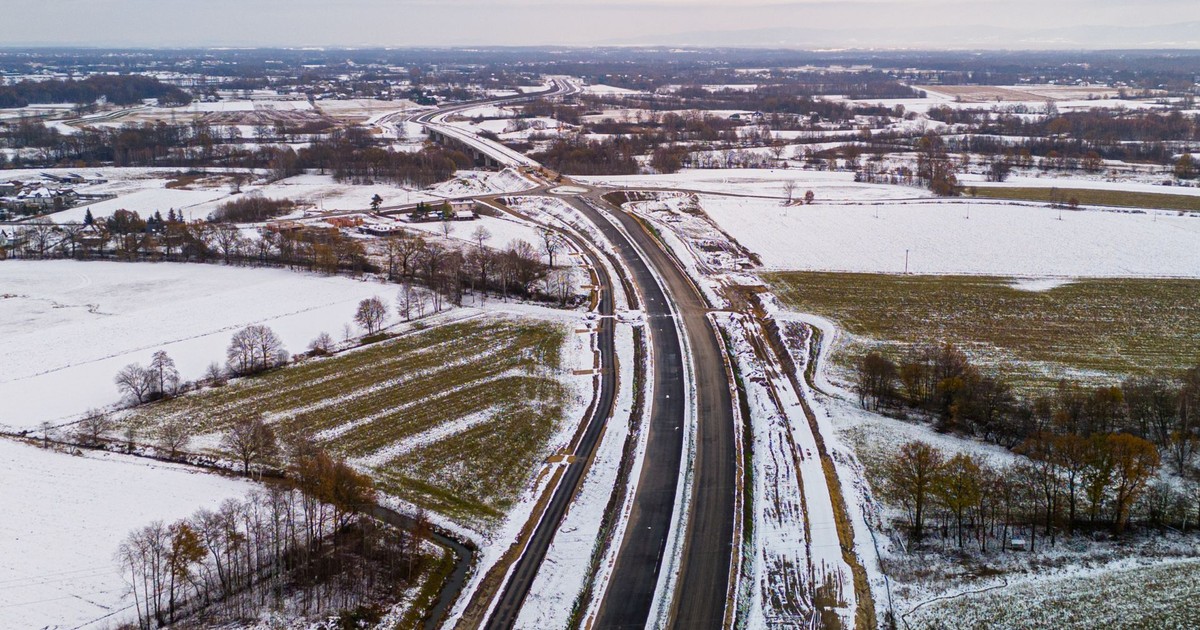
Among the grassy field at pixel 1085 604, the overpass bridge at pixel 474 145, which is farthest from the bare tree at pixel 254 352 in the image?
the overpass bridge at pixel 474 145

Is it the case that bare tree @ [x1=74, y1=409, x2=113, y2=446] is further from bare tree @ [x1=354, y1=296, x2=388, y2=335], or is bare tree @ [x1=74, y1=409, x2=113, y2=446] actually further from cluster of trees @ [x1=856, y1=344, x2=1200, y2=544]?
cluster of trees @ [x1=856, y1=344, x2=1200, y2=544]

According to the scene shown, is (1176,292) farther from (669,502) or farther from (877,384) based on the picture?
(669,502)

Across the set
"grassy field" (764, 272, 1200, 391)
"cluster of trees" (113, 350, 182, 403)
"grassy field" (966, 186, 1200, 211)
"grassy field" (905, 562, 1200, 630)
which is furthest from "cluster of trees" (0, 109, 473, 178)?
"grassy field" (905, 562, 1200, 630)

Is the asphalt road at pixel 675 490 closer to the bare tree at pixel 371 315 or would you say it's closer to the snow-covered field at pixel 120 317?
the bare tree at pixel 371 315

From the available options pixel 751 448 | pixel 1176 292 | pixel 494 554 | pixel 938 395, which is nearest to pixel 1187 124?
pixel 1176 292

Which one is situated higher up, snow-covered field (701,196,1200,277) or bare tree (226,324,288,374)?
snow-covered field (701,196,1200,277)

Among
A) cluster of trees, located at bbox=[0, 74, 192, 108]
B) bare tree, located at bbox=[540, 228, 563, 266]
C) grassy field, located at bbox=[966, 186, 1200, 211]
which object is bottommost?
bare tree, located at bbox=[540, 228, 563, 266]
